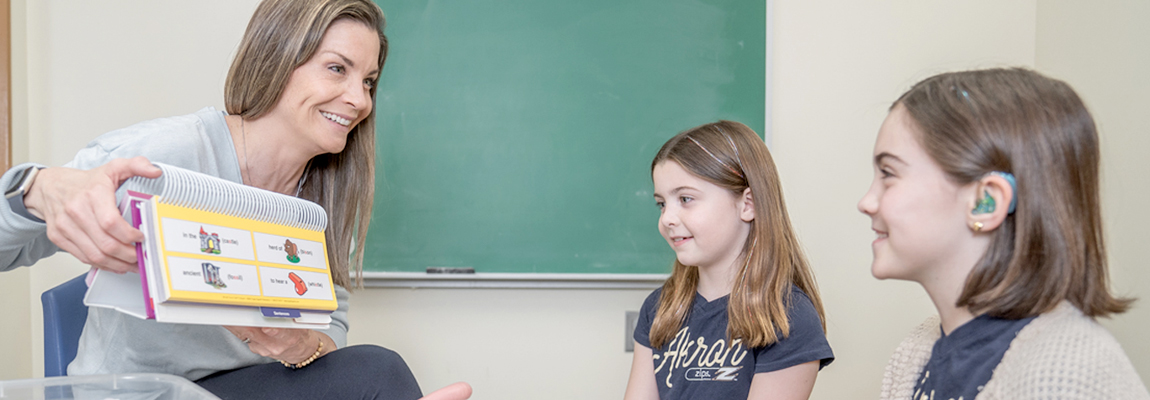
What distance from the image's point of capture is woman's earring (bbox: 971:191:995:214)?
0.73 m

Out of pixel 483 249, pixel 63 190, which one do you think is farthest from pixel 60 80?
pixel 63 190

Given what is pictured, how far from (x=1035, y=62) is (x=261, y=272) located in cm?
228

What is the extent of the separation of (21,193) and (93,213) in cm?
18

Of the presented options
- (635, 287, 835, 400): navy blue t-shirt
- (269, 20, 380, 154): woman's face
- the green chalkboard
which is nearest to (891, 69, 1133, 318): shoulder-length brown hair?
(635, 287, 835, 400): navy blue t-shirt

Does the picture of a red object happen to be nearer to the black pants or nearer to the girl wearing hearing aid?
the black pants

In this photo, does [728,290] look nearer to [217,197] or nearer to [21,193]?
[217,197]

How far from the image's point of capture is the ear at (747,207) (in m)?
1.31

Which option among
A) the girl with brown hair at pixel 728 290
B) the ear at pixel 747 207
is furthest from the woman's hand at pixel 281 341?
the ear at pixel 747 207

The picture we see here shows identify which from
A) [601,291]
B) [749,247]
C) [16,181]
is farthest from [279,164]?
[601,291]

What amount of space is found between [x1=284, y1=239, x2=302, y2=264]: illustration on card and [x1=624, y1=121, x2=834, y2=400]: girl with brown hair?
697 millimetres

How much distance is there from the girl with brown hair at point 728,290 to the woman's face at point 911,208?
396 mm

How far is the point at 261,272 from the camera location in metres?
0.81

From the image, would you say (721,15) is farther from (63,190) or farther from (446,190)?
(63,190)

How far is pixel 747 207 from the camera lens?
1322 mm
